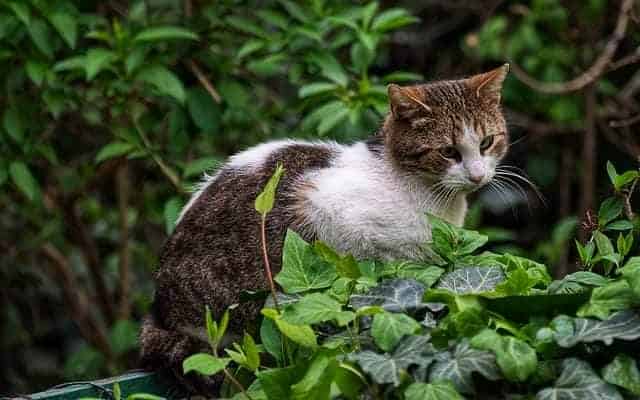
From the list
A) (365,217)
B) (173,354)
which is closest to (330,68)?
(365,217)

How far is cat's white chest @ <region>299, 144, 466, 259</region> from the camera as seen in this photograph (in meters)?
2.33

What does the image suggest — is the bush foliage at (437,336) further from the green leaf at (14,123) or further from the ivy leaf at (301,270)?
the green leaf at (14,123)

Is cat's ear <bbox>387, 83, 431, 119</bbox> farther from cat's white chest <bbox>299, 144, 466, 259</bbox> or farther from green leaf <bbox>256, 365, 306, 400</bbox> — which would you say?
green leaf <bbox>256, 365, 306, 400</bbox>

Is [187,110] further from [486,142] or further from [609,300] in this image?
[609,300]

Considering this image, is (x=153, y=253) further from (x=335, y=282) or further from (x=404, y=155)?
(x=335, y=282)

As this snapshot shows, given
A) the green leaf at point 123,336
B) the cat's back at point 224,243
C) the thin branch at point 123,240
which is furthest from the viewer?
the thin branch at point 123,240

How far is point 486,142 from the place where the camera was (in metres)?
2.45

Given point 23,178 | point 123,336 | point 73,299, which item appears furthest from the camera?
point 73,299

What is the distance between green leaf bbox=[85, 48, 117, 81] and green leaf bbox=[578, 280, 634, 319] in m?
1.79

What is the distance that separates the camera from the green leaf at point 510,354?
1.41 metres

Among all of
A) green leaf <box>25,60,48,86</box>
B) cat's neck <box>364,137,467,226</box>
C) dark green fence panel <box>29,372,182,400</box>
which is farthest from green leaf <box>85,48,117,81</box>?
dark green fence panel <box>29,372,182,400</box>

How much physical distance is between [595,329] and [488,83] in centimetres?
110

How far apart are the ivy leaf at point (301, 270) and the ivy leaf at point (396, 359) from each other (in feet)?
0.76

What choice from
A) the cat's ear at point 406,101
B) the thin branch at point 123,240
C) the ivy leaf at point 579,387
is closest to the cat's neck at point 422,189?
the cat's ear at point 406,101
